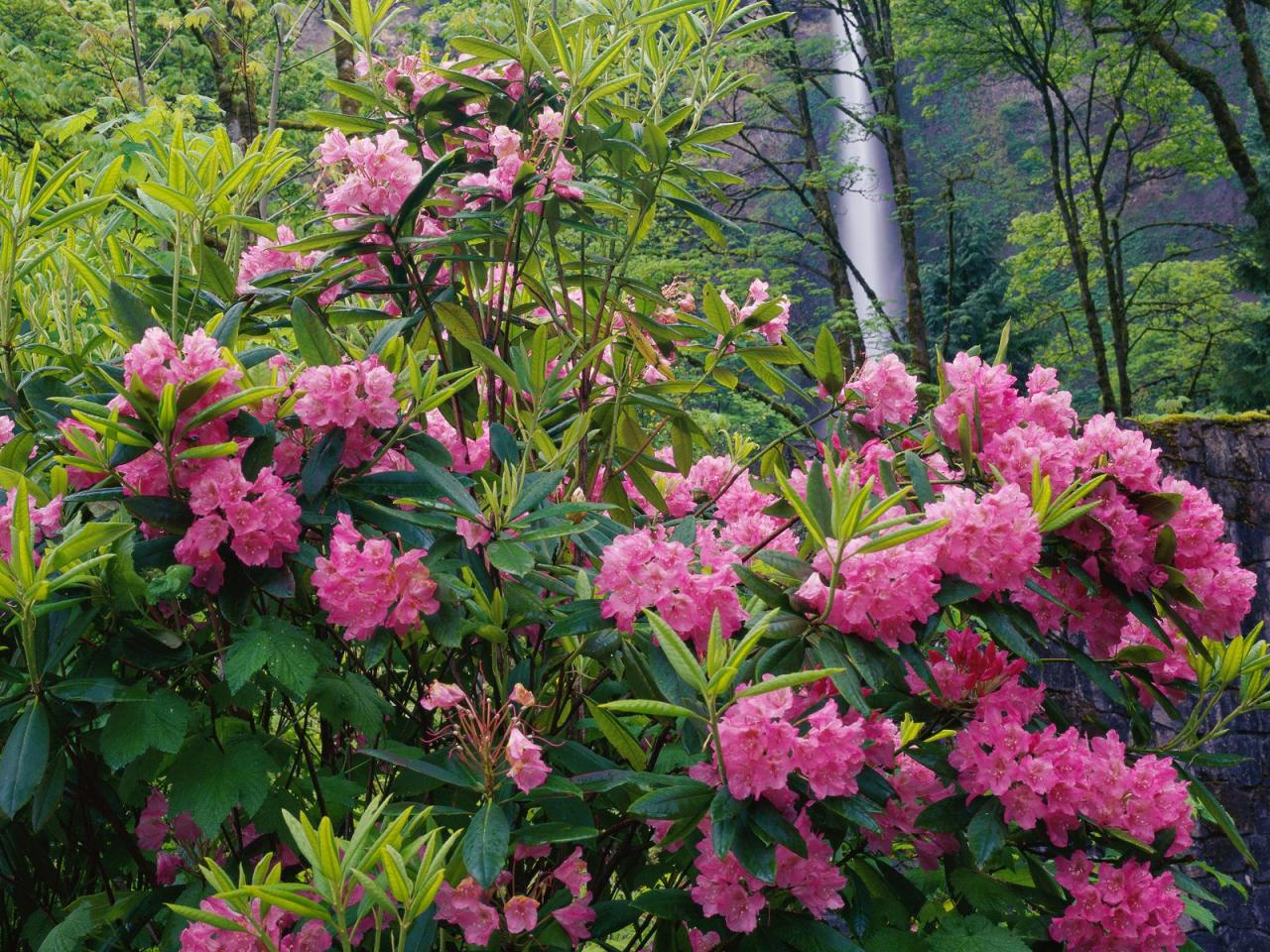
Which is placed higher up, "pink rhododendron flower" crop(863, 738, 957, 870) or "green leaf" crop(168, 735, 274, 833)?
"green leaf" crop(168, 735, 274, 833)

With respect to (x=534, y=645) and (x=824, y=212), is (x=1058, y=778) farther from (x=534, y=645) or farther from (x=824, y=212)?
(x=824, y=212)

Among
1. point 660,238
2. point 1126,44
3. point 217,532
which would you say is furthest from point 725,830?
point 1126,44

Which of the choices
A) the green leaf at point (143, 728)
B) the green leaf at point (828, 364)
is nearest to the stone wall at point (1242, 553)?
the green leaf at point (828, 364)

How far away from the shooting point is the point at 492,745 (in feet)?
3.70

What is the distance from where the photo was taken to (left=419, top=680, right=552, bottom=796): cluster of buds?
1.05m

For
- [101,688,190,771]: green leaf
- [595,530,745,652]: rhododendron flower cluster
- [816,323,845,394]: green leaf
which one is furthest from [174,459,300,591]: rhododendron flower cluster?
[816,323,845,394]: green leaf

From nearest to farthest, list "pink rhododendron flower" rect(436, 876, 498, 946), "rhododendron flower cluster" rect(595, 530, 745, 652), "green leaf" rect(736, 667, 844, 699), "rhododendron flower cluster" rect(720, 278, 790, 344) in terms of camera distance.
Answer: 1. "green leaf" rect(736, 667, 844, 699)
2. "pink rhododendron flower" rect(436, 876, 498, 946)
3. "rhododendron flower cluster" rect(595, 530, 745, 652)
4. "rhododendron flower cluster" rect(720, 278, 790, 344)

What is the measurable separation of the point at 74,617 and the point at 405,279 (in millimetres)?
686

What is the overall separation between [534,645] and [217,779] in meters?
0.42

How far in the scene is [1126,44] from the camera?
11.3 metres

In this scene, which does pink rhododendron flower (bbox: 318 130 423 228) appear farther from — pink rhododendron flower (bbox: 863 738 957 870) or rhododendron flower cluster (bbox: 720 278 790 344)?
pink rhododendron flower (bbox: 863 738 957 870)

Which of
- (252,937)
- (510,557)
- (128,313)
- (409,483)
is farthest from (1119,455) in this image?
(128,313)

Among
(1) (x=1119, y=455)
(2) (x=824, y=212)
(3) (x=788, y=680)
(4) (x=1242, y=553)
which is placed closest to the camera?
(3) (x=788, y=680)

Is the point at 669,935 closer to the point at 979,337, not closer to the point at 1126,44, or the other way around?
the point at 1126,44
